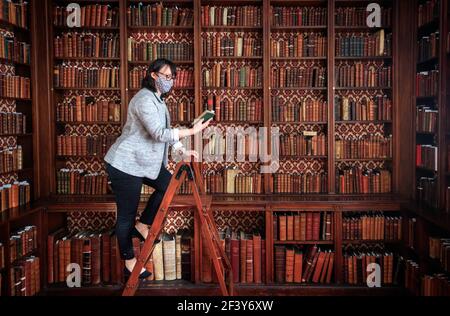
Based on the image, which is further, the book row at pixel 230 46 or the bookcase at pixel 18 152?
the book row at pixel 230 46

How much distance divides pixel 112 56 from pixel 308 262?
292cm

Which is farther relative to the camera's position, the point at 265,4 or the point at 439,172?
the point at 265,4

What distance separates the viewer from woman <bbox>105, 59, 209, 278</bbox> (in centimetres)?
319

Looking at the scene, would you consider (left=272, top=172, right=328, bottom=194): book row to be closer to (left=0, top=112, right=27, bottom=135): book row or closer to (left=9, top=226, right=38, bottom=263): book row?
(left=9, top=226, right=38, bottom=263): book row

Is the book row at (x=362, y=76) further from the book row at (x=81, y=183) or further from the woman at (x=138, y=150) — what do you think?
the book row at (x=81, y=183)

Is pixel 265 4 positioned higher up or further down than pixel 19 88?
higher up

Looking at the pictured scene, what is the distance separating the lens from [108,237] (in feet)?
14.7

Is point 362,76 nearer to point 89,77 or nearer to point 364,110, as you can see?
point 364,110

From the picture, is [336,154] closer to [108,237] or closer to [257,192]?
[257,192]

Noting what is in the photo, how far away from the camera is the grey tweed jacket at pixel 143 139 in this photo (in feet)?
10.4

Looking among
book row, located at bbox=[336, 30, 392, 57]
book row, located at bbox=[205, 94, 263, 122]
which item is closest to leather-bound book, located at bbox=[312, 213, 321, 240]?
book row, located at bbox=[205, 94, 263, 122]

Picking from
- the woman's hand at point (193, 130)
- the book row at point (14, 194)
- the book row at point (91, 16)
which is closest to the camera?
the woman's hand at point (193, 130)

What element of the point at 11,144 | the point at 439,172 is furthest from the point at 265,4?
the point at 11,144

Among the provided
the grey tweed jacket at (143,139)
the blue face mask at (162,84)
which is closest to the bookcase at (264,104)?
the blue face mask at (162,84)
